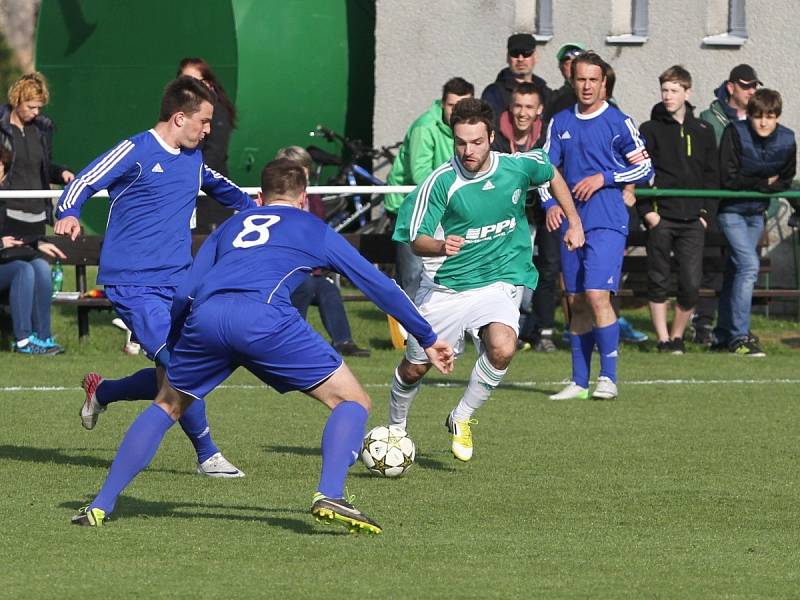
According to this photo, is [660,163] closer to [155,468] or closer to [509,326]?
[509,326]

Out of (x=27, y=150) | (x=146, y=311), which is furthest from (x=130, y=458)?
(x=27, y=150)

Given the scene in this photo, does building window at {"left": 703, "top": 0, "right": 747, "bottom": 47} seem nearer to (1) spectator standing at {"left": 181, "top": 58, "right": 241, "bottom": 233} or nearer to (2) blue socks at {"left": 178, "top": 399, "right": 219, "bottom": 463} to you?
(1) spectator standing at {"left": 181, "top": 58, "right": 241, "bottom": 233}

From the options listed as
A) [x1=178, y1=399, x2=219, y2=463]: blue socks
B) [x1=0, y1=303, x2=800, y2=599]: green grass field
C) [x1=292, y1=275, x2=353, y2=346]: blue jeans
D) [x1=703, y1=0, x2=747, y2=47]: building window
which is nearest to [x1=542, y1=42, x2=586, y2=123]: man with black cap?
[x1=292, y1=275, x2=353, y2=346]: blue jeans

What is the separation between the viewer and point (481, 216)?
31.3ft

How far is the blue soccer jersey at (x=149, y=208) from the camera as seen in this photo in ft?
28.8

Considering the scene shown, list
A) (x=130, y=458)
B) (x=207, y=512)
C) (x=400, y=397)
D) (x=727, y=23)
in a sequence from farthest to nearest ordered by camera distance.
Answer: (x=727, y=23) < (x=400, y=397) < (x=207, y=512) < (x=130, y=458)

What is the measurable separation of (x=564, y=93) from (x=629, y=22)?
358 cm

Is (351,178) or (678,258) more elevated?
(351,178)

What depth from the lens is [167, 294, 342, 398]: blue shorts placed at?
22.9 feet

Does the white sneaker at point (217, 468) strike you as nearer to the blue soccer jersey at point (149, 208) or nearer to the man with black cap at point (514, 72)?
the blue soccer jersey at point (149, 208)

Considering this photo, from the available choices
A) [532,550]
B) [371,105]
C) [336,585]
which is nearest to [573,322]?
[532,550]

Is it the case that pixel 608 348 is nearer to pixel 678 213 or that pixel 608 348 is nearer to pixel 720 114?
pixel 678 213

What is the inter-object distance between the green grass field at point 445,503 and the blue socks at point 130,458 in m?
0.12

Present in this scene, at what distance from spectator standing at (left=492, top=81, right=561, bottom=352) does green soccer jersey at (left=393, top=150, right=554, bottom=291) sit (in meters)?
4.34
